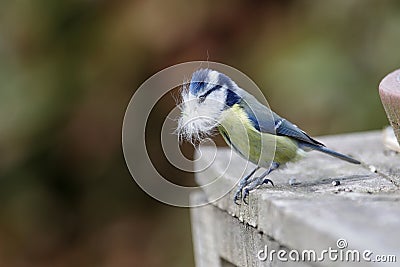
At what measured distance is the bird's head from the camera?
1909mm

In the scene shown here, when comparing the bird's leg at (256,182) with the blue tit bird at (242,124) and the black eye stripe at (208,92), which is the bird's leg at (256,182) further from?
the black eye stripe at (208,92)

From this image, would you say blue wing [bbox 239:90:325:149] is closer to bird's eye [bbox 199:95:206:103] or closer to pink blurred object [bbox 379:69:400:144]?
bird's eye [bbox 199:95:206:103]

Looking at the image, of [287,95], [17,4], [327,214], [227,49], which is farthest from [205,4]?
[327,214]

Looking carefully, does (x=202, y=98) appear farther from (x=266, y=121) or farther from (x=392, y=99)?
(x=392, y=99)

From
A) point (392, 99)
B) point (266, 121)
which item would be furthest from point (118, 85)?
point (392, 99)

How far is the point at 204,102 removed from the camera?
1964 mm

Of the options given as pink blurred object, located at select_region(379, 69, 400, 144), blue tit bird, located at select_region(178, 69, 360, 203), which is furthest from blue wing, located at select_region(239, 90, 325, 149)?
pink blurred object, located at select_region(379, 69, 400, 144)

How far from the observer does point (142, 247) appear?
4.40 meters

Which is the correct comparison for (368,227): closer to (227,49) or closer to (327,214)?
(327,214)

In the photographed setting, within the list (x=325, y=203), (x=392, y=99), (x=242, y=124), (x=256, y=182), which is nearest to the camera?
(x=325, y=203)

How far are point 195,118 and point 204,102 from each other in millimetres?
70

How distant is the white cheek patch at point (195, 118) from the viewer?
1906mm

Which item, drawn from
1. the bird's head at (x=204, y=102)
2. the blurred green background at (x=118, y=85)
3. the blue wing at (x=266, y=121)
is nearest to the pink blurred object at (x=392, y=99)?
the blue wing at (x=266, y=121)

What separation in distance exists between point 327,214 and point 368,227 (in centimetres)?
12
